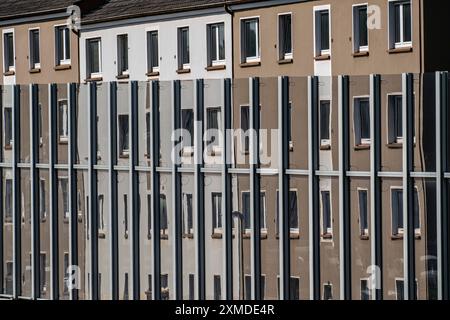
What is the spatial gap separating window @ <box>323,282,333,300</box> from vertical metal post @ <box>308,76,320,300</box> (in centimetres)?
5

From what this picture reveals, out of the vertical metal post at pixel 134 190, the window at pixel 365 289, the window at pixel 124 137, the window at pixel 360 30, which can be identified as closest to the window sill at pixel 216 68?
the window at pixel 360 30

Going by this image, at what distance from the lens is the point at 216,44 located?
5356 centimetres

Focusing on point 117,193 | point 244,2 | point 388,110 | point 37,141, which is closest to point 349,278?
point 388,110

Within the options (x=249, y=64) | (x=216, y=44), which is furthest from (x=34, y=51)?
(x=249, y=64)

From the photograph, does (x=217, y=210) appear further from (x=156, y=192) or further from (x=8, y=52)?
(x=8, y=52)

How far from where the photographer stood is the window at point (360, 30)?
48.0m

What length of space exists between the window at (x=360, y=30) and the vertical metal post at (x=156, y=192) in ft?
113

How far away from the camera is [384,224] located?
12875 mm

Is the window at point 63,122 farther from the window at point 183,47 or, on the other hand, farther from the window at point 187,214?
the window at point 183,47

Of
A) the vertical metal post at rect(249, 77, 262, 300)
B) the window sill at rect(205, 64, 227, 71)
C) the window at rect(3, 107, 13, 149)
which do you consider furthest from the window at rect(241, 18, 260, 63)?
the vertical metal post at rect(249, 77, 262, 300)

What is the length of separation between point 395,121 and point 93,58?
48.0 m

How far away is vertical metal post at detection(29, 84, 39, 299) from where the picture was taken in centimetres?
1494

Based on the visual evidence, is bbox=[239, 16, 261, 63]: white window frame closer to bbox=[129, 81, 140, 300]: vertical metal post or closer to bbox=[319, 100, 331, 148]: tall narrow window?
bbox=[129, 81, 140, 300]: vertical metal post

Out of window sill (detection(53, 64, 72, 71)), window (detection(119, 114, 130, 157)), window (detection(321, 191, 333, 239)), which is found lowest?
window (detection(321, 191, 333, 239))
